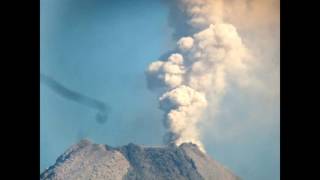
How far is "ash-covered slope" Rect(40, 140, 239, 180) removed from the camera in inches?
88.1

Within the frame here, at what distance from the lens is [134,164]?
7.47 feet

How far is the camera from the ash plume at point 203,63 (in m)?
2.27

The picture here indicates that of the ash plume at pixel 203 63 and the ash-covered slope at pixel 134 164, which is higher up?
the ash plume at pixel 203 63

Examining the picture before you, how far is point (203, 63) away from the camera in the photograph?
2299 millimetres

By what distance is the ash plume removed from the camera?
227cm

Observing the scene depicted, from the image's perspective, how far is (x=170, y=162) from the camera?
2.30 meters

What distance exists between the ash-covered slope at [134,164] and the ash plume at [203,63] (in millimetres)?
96

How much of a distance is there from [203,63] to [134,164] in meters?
0.70

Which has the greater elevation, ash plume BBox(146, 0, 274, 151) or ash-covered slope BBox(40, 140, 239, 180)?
ash plume BBox(146, 0, 274, 151)

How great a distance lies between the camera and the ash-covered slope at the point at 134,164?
7.34ft

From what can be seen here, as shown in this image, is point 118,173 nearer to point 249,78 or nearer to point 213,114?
point 213,114

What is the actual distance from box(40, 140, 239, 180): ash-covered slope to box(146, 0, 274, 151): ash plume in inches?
3.8
